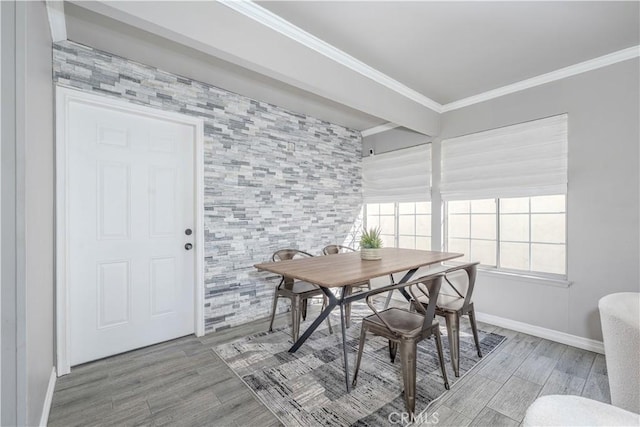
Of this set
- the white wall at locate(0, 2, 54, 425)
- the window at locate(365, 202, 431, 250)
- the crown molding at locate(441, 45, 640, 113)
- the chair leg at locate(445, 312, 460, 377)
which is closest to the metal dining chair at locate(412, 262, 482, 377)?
the chair leg at locate(445, 312, 460, 377)

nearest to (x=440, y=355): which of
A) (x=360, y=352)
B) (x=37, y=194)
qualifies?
(x=360, y=352)

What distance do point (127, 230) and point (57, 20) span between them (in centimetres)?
158

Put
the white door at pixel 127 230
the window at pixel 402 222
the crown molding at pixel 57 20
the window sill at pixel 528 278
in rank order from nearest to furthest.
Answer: the crown molding at pixel 57 20 → the white door at pixel 127 230 → the window sill at pixel 528 278 → the window at pixel 402 222

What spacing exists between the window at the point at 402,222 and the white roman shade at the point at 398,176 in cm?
15

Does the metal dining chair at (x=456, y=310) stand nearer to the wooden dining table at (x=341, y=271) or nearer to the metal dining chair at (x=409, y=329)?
the metal dining chair at (x=409, y=329)

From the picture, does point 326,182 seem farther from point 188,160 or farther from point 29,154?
point 29,154

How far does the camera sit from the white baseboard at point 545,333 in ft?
8.45

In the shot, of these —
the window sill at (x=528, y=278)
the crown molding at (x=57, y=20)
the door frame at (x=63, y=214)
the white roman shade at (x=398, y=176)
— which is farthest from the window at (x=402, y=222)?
the crown molding at (x=57, y=20)

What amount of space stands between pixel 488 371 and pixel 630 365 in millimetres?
976

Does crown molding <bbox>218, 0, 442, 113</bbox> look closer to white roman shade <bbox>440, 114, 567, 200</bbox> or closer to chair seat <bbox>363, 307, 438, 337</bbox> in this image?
white roman shade <bbox>440, 114, 567, 200</bbox>

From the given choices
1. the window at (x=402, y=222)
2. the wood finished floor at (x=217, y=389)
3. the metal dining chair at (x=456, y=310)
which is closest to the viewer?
the wood finished floor at (x=217, y=389)

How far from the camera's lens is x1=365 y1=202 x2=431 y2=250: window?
397cm

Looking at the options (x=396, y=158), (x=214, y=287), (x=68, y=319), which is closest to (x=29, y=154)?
(x=68, y=319)

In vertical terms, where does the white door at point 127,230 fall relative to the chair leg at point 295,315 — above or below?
above
